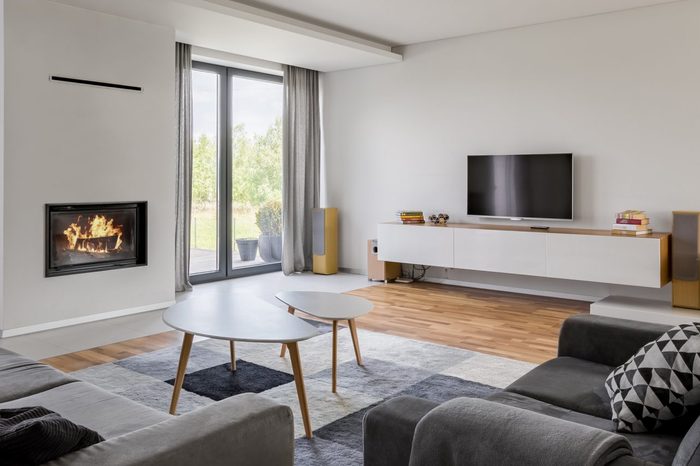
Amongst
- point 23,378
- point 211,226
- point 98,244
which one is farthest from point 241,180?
point 23,378

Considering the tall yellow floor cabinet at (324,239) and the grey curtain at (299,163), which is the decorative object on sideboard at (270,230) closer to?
the grey curtain at (299,163)

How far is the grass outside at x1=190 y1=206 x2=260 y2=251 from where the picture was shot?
6.67m

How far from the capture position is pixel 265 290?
6.35m

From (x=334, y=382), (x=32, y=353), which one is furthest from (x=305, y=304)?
(x=32, y=353)

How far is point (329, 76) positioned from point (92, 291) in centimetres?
404

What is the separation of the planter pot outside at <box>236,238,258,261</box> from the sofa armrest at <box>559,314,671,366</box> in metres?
5.05

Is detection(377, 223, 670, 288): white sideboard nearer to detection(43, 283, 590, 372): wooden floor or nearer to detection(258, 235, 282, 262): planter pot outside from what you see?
detection(43, 283, 590, 372): wooden floor

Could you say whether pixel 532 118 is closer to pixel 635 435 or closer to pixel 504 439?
pixel 635 435

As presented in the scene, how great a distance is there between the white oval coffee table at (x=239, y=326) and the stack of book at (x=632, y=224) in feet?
10.9

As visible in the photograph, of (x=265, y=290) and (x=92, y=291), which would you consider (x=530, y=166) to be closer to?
(x=265, y=290)

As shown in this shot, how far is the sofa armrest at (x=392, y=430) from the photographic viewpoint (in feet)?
5.64

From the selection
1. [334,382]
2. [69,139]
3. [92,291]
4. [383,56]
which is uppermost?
[383,56]

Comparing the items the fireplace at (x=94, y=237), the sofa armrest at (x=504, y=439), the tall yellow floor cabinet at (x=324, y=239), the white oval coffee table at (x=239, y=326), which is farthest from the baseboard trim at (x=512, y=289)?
the sofa armrest at (x=504, y=439)

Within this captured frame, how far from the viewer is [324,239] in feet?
24.4
